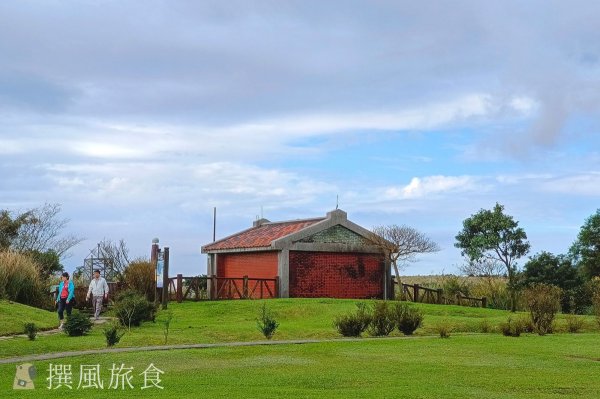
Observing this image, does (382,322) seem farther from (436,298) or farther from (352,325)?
(436,298)

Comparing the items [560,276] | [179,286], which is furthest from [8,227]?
[560,276]

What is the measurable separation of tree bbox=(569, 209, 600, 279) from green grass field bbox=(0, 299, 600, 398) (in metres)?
17.4

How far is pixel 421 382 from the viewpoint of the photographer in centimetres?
Answer: 1365

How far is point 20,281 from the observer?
101ft

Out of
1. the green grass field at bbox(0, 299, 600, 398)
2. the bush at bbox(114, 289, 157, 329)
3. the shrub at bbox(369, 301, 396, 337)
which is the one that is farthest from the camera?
the bush at bbox(114, 289, 157, 329)

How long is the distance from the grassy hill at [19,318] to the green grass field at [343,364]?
4.8 inches

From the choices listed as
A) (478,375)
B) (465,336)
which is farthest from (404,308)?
(478,375)

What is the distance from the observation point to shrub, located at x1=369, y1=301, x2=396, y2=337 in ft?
74.8

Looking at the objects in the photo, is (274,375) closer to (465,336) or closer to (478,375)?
(478,375)

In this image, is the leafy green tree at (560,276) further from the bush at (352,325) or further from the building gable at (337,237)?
the bush at (352,325)

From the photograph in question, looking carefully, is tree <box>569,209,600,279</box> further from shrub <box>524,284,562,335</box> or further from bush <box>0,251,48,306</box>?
bush <box>0,251,48,306</box>

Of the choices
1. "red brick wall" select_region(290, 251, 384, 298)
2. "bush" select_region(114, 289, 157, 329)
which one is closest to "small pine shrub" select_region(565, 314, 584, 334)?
"bush" select_region(114, 289, 157, 329)

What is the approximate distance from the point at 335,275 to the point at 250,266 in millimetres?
4481

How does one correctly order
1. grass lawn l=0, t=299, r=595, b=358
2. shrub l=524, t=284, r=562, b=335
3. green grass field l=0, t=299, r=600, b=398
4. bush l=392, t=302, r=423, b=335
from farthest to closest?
1. shrub l=524, t=284, r=562, b=335
2. bush l=392, t=302, r=423, b=335
3. grass lawn l=0, t=299, r=595, b=358
4. green grass field l=0, t=299, r=600, b=398
